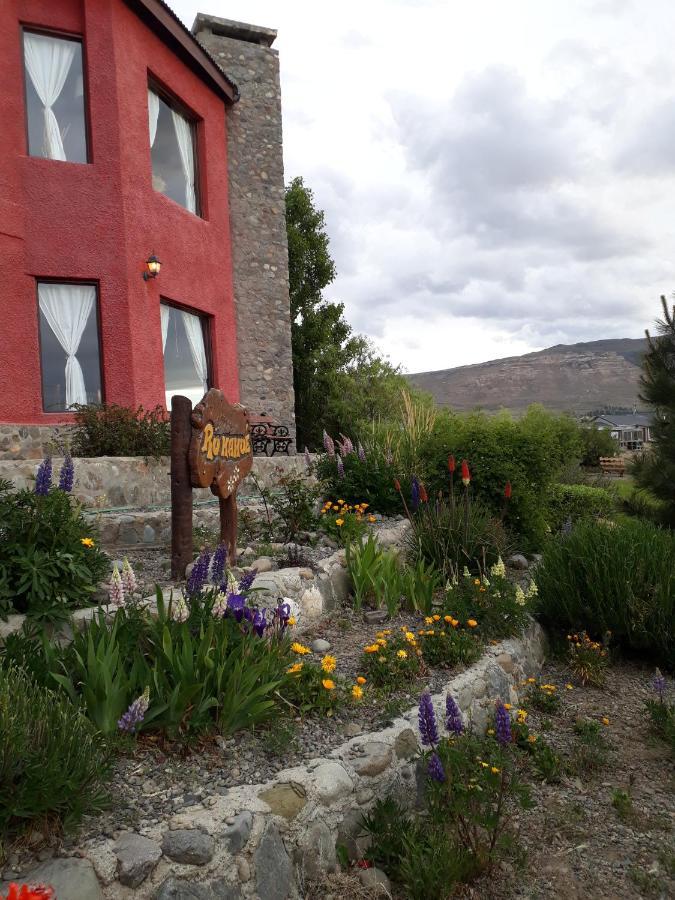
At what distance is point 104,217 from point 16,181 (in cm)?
111

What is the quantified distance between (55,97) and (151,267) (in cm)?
255

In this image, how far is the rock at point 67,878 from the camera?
2037mm

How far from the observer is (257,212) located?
12.5m

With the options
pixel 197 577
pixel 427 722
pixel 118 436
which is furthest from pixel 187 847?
pixel 118 436

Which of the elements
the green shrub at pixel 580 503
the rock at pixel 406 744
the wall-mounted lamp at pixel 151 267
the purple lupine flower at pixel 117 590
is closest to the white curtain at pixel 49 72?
the wall-mounted lamp at pixel 151 267

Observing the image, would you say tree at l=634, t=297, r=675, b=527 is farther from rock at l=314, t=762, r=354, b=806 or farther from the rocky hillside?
the rocky hillside

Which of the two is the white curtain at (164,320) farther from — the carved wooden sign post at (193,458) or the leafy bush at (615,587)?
the leafy bush at (615,587)

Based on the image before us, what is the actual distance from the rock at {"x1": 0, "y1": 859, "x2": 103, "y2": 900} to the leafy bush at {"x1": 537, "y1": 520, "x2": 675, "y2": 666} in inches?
163

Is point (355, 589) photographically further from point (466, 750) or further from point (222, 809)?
point (222, 809)

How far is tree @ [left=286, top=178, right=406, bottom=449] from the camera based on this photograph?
17453 mm

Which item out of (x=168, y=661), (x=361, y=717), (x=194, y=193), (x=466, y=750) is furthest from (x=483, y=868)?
(x=194, y=193)

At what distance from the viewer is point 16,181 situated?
8.47m

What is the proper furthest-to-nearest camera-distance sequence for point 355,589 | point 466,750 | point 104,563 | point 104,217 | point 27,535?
point 104,217
point 355,589
point 104,563
point 27,535
point 466,750

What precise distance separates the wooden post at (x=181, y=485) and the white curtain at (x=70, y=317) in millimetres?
5112
